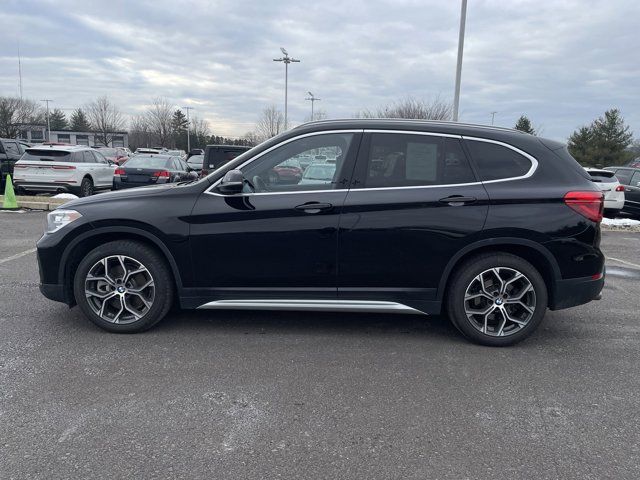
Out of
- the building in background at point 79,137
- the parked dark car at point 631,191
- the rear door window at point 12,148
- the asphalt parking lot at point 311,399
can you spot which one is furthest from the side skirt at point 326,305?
the building in background at point 79,137

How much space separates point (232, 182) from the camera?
4.02 m

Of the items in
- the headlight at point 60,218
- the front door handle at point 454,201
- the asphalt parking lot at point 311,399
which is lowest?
the asphalt parking lot at point 311,399

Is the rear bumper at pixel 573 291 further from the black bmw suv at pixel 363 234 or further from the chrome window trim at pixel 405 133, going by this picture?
the chrome window trim at pixel 405 133

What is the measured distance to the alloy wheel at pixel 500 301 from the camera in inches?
163

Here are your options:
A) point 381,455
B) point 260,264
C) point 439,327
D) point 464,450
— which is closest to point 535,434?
point 464,450

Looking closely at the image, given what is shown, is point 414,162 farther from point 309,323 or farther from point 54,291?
point 54,291

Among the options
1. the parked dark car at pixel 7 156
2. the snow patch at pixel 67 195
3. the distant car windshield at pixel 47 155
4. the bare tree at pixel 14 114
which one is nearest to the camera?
the distant car windshield at pixel 47 155

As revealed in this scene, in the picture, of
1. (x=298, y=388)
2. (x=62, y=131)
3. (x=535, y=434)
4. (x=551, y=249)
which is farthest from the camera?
(x=62, y=131)

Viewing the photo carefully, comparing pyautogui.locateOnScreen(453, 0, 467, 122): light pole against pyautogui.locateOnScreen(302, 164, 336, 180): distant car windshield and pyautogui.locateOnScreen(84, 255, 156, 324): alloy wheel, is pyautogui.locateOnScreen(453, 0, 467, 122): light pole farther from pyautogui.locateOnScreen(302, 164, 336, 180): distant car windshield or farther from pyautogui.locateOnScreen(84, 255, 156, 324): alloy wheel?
pyautogui.locateOnScreen(84, 255, 156, 324): alloy wheel

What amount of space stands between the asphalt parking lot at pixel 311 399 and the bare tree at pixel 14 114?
68.3 metres

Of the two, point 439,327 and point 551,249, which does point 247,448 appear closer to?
point 439,327

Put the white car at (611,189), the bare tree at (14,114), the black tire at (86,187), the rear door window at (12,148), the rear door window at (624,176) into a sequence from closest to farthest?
1. the white car at (611,189)
2. the black tire at (86,187)
3. the rear door window at (624,176)
4. the rear door window at (12,148)
5. the bare tree at (14,114)

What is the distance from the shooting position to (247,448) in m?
2.75

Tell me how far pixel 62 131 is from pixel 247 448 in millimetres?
96687
